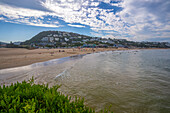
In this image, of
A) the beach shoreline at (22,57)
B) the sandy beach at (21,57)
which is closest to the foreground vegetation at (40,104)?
the beach shoreline at (22,57)

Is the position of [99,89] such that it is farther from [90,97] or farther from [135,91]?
[135,91]

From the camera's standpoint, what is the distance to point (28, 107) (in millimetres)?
1972

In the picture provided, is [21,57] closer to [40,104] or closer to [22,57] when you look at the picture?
[22,57]

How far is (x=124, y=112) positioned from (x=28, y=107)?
15.4 ft

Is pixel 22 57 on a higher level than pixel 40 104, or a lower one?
lower

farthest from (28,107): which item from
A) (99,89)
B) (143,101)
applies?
(143,101)

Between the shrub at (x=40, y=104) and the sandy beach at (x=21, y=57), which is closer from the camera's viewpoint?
the shrub at (x=40, y=104)

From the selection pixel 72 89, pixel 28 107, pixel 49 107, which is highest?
pixel 28 107

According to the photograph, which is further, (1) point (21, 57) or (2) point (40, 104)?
(1) point (21, 57)

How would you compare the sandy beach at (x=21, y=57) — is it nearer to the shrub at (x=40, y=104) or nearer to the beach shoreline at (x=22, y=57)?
the beach shoreline at (x=22, y=57)

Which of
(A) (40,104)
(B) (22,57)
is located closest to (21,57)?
(B) (22,57)

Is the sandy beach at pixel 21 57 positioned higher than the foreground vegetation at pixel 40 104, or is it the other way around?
the foreground vegetation at pixel 40 104

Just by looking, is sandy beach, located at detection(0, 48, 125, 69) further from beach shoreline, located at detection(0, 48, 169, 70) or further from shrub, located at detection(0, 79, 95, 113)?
shrub, located at detection(0, 79, 95, 113)

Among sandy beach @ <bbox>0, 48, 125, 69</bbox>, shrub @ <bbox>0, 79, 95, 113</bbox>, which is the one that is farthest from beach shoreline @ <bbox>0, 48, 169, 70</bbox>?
shrub @ <bbox>0, 79, 95, 113</bbox>
